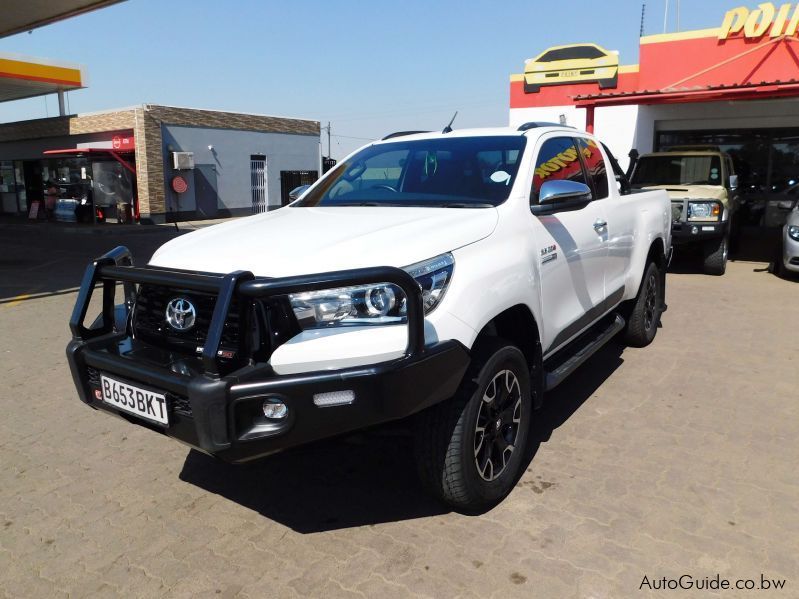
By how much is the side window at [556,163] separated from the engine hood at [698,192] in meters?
5.82

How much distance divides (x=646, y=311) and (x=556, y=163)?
237 cm

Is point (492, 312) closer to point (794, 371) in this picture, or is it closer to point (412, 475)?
point (412, 475)

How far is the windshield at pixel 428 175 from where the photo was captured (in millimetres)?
3607

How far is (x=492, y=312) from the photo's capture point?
2881 millimetres

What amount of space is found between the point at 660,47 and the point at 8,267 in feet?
49.6

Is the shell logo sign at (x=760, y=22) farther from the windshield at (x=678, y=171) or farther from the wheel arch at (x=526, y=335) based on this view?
the wheel arch at (x=526, y=335)

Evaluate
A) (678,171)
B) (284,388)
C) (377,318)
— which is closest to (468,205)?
(377,318)

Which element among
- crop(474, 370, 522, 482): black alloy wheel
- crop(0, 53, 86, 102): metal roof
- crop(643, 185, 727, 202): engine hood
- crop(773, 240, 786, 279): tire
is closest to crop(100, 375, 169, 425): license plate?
crop(474, 370, 522, 482): black alloy wheel

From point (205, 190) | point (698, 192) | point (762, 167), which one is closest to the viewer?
point (698, 192)

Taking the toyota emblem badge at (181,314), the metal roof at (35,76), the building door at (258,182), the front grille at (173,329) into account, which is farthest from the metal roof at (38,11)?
the toyota emblem badge at (181,314)

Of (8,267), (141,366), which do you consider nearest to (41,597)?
(141,366)

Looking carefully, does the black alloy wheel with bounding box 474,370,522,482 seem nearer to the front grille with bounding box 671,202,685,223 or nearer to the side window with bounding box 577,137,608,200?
the side window with bounding box 577,137,608,200

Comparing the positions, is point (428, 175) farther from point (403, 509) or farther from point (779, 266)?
point (779, 266)

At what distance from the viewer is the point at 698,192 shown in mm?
9820
